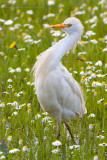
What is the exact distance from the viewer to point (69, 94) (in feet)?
19.2

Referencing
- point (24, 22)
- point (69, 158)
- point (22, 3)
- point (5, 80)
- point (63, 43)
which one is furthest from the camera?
point (22, 3)

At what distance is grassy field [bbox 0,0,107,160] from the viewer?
5242 millimetres

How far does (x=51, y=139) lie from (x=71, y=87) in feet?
2.41

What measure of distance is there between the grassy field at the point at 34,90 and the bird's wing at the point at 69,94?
0.69 ft

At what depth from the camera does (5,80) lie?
747 centimetres

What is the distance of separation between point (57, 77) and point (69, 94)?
0.40 metres

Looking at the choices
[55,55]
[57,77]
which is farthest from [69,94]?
[55,55]

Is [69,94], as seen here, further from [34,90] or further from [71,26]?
[34,90]


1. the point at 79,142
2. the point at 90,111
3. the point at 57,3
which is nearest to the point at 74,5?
the point at 57,3

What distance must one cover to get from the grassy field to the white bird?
0.34m

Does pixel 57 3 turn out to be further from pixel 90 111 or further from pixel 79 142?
pixel 79 142

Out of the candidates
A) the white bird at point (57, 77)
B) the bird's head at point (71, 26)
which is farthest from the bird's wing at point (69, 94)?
the bird's head at point (71, 26)

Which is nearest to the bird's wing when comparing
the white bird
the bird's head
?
the white bird

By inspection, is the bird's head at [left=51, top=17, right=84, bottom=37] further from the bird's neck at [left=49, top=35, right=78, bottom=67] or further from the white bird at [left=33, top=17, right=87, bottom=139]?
the bird's neck at [left=49, top=35, right=78, bottom=67]
